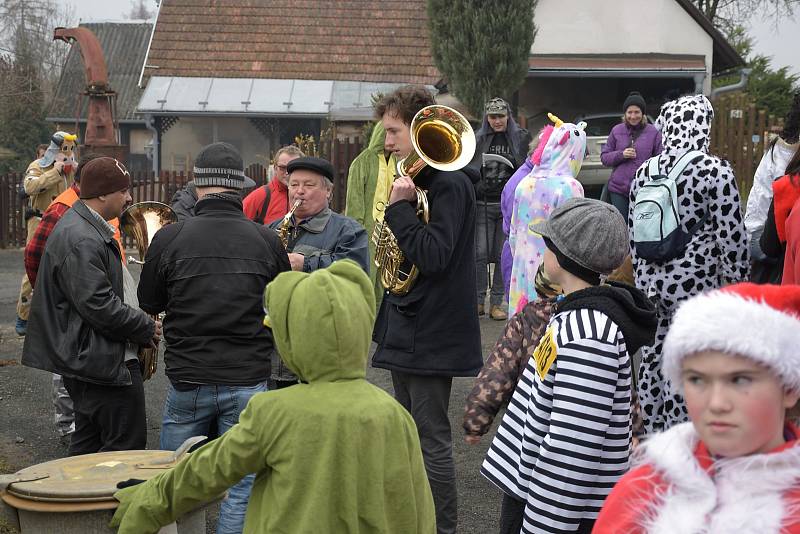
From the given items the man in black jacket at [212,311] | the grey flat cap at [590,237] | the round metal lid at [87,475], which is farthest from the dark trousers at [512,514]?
the man in black jacket at [212,311]

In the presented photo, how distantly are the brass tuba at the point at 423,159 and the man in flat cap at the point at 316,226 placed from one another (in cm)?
47

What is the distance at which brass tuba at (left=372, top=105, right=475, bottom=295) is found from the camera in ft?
14.8

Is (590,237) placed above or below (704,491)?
above

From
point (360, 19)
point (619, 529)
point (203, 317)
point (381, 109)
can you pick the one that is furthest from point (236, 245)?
point (360, 19)

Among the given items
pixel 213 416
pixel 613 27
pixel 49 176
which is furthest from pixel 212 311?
pixel 613 27

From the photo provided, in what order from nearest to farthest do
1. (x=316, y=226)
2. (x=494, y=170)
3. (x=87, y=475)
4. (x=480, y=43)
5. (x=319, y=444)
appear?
1. (x=319, y=444)
2. (x=87, y=475)
3. (x=316, y=226)
4. (x=494, y=170)
5. (x=480, y=43)

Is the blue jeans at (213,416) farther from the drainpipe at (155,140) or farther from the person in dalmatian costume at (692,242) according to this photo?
the drainpipe at (155,140)

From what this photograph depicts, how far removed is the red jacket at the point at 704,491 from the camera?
1899 mm

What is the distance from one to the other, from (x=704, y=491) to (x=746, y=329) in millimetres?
324

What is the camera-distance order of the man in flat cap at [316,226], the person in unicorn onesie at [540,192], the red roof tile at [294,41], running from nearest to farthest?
1. the man in flat cap at [316,226]
2. the person in unicorn onesie at [540,192]
3. the red roof tile at [294,41]

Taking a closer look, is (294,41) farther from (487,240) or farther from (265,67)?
(487,240)

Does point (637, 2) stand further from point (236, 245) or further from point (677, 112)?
point (236, 245)

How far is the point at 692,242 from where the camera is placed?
5.50 meters

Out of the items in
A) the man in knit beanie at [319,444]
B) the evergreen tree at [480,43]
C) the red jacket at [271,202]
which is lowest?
the man in knit beanie at [319,444]
